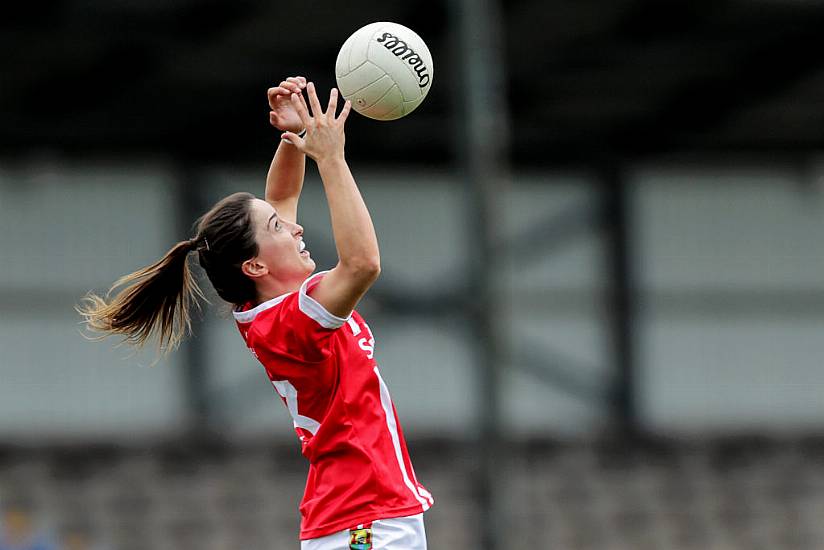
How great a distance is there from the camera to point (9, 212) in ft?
48.6

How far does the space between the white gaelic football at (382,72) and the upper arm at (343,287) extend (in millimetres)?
682

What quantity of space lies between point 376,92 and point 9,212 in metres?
11.1

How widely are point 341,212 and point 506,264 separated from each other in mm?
10073

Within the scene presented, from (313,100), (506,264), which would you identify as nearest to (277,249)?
(313,100)

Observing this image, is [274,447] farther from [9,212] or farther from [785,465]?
[785,465]

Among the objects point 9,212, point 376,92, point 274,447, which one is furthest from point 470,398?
point 376,92

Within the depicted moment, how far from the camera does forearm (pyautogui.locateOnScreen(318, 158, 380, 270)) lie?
4.05 meters

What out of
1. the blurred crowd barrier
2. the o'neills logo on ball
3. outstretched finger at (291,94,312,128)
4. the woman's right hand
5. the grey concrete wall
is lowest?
A: the blurred crowd barrier

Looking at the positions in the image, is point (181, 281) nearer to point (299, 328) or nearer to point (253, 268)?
point (253, 268)

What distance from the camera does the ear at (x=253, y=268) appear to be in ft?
14.3

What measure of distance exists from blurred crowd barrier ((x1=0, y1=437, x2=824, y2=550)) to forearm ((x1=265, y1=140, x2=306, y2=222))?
351 inches

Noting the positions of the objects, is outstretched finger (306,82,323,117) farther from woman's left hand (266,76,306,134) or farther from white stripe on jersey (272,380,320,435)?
white stripe on jersey (272,380,320,435)

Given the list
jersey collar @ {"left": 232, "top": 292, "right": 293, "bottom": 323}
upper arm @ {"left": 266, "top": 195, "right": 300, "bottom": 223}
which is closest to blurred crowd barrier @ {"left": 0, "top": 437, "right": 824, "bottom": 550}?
upper arm @ {"left": 266, "top": 195, "right": 300, "bottom": 223}

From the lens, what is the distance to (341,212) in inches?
160
